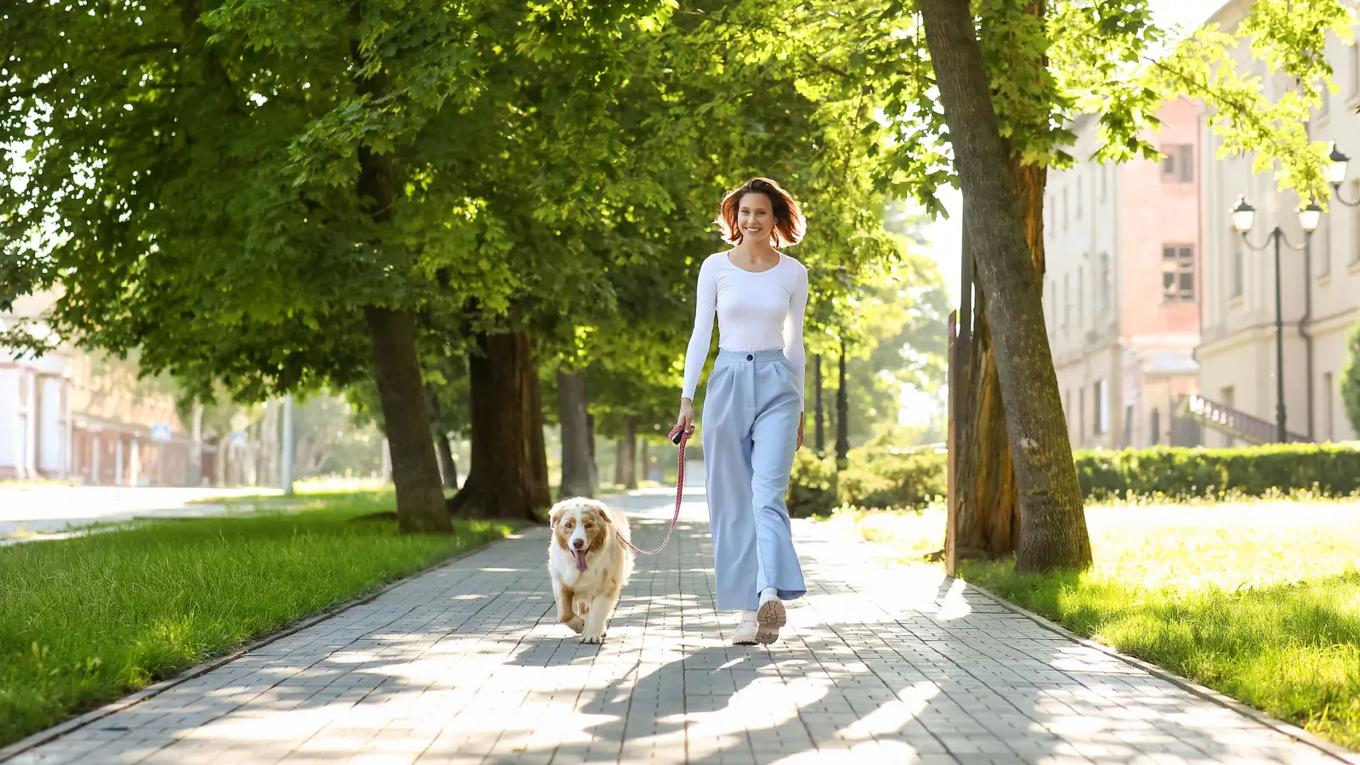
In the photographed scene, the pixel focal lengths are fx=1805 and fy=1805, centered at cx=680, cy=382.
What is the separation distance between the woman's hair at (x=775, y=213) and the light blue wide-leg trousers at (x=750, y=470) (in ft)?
2.12

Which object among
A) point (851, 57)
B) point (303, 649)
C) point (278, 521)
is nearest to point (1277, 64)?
point (851, 57)

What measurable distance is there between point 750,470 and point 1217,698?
2679mm

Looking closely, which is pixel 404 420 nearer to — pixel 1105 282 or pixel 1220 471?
pixel 1220 471

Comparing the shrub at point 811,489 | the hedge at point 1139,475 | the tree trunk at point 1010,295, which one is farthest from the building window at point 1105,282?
the tree trunk at point 1010,295

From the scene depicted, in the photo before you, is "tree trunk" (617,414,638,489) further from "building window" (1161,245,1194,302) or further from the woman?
the woman

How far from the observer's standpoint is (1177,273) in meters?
63.7

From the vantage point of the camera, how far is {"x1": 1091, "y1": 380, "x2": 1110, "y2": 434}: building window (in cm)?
6619

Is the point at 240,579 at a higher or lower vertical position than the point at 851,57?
lower

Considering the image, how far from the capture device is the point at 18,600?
35.7 ft

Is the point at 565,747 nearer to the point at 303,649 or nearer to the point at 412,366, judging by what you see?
the point at 303,649

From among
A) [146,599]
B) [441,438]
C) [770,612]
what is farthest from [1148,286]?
[770,612]

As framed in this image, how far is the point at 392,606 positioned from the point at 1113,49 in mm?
9151

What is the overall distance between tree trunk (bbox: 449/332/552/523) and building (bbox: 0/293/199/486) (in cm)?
4682

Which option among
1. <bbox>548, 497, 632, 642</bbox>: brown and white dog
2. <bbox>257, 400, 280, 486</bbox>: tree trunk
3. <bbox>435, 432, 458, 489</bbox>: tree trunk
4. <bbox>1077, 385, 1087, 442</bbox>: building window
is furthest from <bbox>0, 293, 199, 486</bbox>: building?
<bbox>548, 497, 632, 642</bbox>: brown and white dog
